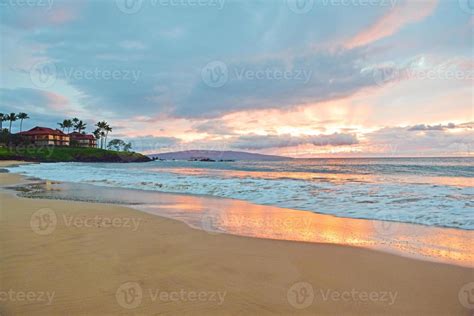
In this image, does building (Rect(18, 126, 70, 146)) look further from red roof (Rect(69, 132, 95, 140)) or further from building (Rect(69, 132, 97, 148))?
red roof (Rect(69, 132, 95, 140))

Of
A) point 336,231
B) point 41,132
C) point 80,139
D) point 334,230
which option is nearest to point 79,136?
point 80,139

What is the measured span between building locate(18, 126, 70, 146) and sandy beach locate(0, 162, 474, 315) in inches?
4457

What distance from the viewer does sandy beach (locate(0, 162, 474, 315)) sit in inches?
140

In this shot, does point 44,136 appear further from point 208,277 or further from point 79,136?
point 208,277

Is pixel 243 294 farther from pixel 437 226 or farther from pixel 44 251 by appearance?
pixel 437 226

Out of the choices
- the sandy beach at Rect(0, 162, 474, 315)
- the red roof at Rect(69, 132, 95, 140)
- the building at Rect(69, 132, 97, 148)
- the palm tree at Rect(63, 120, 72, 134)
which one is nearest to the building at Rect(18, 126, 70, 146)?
the building at Rect(69, 132, 97, 148)

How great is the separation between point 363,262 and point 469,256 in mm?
2071

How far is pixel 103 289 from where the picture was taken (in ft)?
12.7

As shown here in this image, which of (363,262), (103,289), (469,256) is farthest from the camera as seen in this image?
(469,256)

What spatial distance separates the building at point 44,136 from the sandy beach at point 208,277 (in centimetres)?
11320

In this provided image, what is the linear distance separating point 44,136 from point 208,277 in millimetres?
120713

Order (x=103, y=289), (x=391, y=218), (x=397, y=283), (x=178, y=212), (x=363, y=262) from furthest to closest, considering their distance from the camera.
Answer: (x=178, y=212), (x=391, y=218), (x=363, y=262), (x=397, y=283), (x=103, y=289)

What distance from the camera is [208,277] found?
14.2 feet

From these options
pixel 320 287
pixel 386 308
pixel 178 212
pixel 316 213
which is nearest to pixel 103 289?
pixel 320 287
